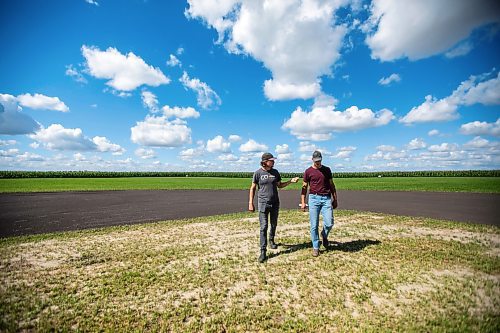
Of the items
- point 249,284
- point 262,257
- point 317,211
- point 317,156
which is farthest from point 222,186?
point 249,284

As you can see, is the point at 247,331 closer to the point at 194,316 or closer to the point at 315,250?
the point at 194,316

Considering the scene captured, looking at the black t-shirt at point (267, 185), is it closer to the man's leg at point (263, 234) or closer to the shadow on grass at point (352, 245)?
the man's leg at point (263, 234)

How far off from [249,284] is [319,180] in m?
3.23

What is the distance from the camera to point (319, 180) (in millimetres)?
6957

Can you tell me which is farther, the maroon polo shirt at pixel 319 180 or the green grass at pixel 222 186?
the green grass at pixel 222 186

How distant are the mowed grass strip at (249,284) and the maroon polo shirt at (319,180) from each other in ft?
5.72

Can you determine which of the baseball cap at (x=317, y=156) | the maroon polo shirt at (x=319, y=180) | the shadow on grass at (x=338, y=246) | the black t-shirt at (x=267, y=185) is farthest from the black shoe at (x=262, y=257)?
the baseball cap at (x=317, y=156)

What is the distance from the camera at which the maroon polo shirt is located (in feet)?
22.8

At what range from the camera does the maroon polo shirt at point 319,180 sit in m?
6.94

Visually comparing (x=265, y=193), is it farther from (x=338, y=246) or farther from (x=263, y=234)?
(x=338, y=246)

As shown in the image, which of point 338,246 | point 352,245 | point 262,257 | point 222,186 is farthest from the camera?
point 222,186

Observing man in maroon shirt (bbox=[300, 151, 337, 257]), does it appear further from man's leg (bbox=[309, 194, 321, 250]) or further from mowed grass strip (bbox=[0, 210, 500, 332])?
mowed grass strip (bbox=[0, 210, 500, 332])

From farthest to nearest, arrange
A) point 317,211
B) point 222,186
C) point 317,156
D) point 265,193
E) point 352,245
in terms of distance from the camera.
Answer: point 222,186, point 352,245, point 317,211, point 317,156, point 265,193

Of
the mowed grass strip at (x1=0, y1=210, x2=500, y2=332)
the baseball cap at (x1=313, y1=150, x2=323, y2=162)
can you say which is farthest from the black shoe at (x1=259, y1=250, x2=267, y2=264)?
the baseball cap at (x1=313, y1=150, x2=323, y2=162)
